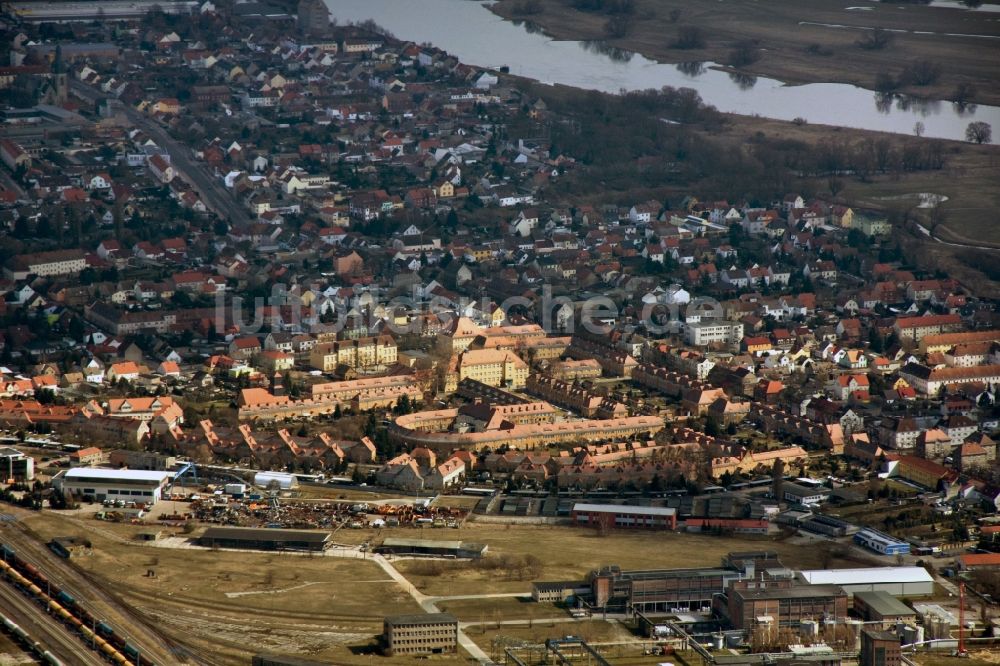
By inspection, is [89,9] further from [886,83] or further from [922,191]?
[922,191]

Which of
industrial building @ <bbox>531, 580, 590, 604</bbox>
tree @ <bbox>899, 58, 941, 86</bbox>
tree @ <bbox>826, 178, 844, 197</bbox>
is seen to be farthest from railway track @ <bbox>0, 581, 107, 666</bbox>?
tree @ <bbox>899, 58, 941, 86</bbox>

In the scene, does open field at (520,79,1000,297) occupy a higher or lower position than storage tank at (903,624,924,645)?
higher

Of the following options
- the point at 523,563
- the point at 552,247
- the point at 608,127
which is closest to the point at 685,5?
the point at 608,127

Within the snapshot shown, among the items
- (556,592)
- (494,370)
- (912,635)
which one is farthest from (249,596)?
(494,370)

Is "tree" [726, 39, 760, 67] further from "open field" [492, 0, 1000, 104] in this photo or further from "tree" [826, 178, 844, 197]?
"tree" [826, 178, 844, 197]

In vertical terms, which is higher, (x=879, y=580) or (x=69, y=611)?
(x=879, y=580)
